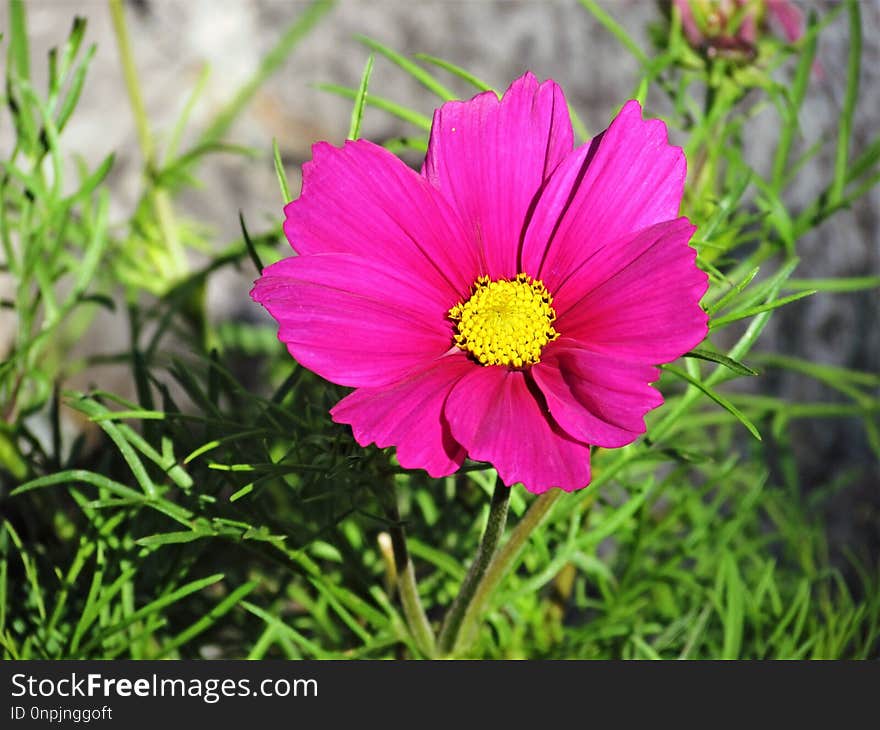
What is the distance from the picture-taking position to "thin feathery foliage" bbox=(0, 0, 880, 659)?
53 cm

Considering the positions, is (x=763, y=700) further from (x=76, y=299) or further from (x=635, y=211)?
(x=76, y=299)

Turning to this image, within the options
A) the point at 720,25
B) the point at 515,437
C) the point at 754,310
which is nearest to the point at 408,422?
the point at 515,437

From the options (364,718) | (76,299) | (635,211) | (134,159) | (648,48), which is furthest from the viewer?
(134,159)

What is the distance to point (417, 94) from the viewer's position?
1.17 metres

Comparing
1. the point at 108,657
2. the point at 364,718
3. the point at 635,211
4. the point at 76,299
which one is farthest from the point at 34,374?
the point at 635,211

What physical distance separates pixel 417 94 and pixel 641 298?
83cm

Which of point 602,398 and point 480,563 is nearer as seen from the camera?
point 602,398

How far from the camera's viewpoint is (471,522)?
0.74 m

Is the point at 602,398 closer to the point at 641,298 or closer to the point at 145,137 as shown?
the point at 641,298

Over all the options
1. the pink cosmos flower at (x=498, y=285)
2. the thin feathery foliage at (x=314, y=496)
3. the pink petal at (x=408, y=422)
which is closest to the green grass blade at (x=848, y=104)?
the thin feathery foliage at (x=314, y=496)

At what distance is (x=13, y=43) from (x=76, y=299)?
16cm

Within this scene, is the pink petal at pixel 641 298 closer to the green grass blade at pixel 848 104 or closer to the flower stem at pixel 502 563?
the flower stem at pixel 502 563

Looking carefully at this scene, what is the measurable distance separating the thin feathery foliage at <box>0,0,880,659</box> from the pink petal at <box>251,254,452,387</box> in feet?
0.17

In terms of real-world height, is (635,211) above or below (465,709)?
above
